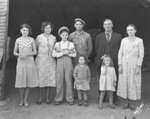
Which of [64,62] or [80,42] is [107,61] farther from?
[64,62]

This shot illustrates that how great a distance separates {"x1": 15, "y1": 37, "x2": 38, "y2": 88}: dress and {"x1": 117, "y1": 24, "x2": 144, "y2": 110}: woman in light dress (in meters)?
1.95

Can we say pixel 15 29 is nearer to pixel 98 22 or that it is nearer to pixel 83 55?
pixel 98 22

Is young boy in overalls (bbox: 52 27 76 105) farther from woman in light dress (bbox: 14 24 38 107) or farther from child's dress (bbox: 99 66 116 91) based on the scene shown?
child's dress (bbox: 99 66 116 91)

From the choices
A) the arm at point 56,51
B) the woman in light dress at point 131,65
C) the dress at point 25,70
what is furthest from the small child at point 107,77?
the dress at point 25,70

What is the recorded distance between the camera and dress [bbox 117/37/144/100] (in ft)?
15.7

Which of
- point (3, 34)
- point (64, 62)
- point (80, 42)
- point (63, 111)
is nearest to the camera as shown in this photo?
point (63, 111)

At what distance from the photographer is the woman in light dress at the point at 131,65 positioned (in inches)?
188

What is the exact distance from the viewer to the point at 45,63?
5043mm

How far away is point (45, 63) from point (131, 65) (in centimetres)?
191

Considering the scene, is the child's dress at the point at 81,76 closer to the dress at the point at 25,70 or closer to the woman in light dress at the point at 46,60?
the woman in light dress at the point at 46,60

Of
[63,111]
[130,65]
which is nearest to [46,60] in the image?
[63,111]

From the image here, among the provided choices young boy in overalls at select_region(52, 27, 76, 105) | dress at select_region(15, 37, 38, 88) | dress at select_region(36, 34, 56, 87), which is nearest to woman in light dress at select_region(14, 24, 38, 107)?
dress at select_region(15, 37, 38, 88)

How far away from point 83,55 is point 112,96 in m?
1.14

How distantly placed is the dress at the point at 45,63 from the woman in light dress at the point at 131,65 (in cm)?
153
